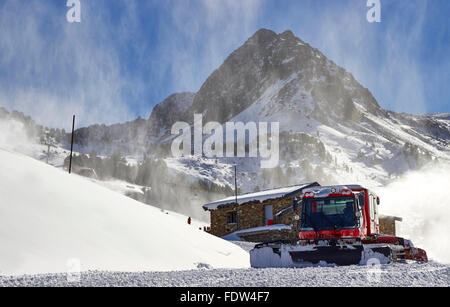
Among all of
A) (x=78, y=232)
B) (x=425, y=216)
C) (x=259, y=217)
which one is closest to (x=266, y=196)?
(x=259, y=217)

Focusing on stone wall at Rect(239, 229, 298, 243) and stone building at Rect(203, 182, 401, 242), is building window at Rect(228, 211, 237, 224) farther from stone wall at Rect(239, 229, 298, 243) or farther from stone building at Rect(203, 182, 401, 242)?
stone wall at Rect(239, 229, 298, 243)

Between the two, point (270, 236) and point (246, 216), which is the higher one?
point (246, 216)

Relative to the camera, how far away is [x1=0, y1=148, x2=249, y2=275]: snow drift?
372 inches

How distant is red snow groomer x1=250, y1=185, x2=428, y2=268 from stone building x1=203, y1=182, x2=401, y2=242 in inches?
641

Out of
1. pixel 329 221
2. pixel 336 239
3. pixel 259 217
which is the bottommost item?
pixel 336 239

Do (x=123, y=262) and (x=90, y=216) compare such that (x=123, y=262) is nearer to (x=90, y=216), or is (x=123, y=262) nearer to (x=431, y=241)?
(x=90, y=216)

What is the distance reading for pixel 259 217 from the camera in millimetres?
32906

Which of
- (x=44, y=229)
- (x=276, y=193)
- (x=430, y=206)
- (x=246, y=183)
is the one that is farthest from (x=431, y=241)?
(x=246, y=183)

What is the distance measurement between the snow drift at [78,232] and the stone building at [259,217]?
1484 centimetres

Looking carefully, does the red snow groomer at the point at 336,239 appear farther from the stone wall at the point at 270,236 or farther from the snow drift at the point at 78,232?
the stone wall at the point at 270,236

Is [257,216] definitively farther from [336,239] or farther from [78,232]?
[78,232]

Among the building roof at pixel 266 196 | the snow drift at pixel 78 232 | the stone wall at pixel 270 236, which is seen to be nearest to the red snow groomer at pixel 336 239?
the snow drift at pixel 78 232

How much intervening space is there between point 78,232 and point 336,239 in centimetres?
640
